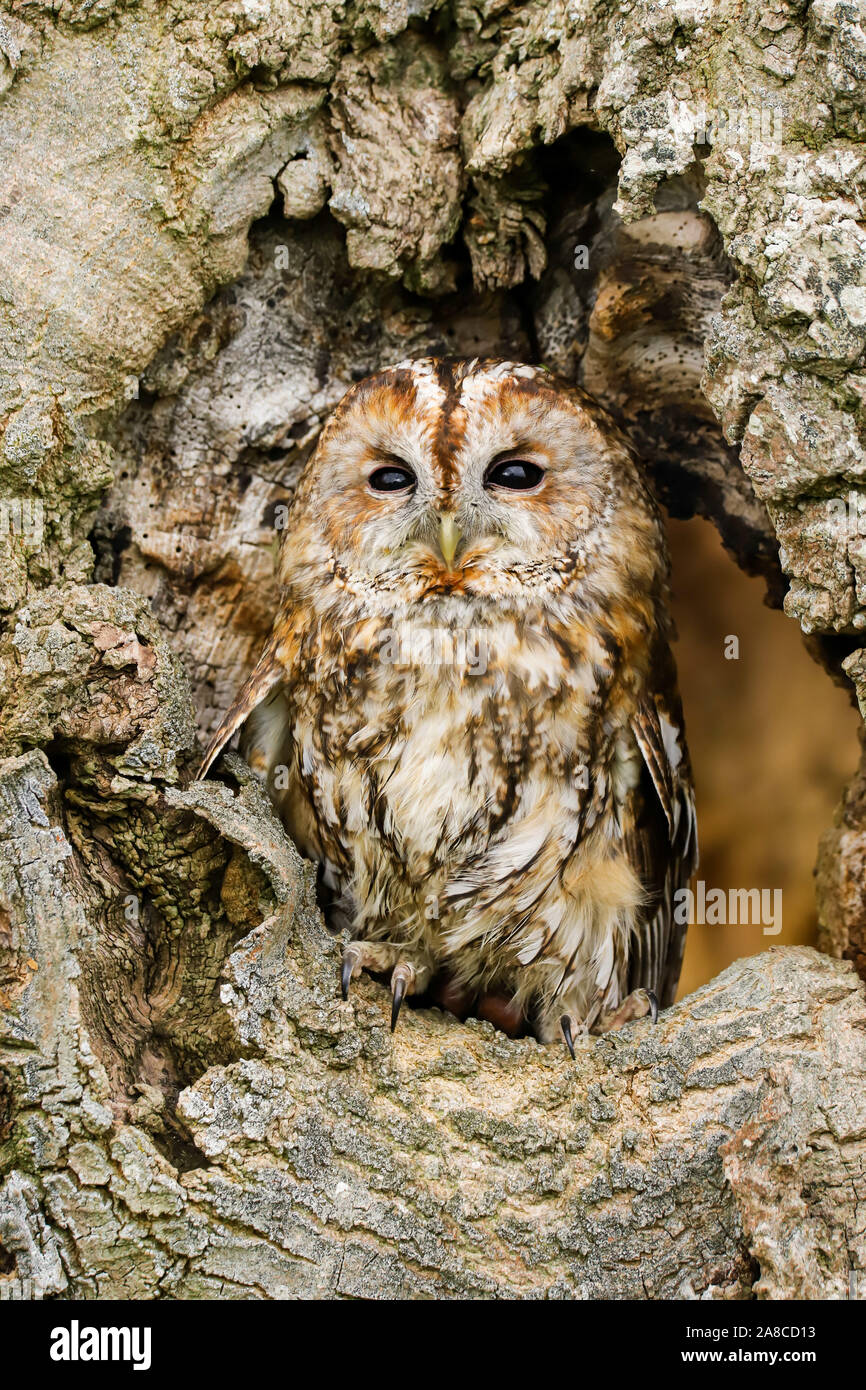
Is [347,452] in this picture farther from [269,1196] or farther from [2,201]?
[269,1196]

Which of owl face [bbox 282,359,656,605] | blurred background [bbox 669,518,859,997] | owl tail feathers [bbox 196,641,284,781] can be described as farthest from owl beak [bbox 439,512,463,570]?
blurred background [bbox 669,518,859,997]

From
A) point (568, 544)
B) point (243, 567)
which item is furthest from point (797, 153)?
point (243, 567)

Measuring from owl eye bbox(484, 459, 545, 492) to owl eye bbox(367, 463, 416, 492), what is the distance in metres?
0.16

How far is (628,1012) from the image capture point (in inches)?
97.2

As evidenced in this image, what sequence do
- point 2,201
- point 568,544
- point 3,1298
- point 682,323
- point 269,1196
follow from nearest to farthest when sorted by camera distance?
point 3,1298
point 269,1196
point 2,201
point 568,544
point 682,323

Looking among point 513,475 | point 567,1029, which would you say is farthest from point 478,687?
point 567,1029

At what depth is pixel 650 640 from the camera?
2484mm

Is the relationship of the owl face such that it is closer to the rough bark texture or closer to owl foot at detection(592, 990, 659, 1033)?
the rough bark texture

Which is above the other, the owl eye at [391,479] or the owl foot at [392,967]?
the owl eye at [391,479]

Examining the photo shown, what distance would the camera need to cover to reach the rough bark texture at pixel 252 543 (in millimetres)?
1912

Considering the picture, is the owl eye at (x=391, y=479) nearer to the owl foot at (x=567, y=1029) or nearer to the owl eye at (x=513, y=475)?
the owl eye at (x=513, y=475)

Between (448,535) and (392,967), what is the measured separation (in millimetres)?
941

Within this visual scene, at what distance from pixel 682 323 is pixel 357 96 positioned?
0.86 meters

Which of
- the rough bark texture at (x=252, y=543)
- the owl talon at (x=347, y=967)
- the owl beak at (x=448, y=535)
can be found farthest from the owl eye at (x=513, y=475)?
the owl talon at (x=347, y=967)
